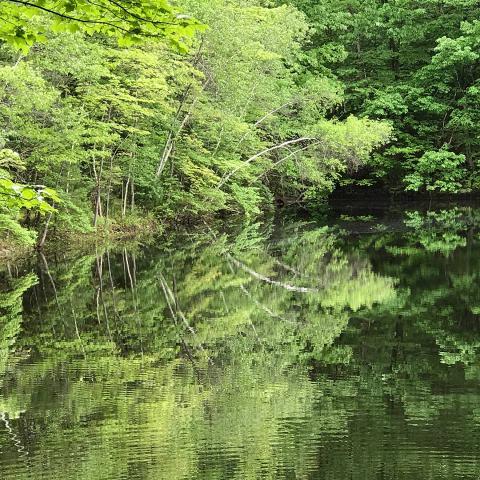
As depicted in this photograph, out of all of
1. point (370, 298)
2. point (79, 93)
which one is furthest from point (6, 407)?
point (79, 93)

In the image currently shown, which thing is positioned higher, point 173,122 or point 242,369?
point 173,122

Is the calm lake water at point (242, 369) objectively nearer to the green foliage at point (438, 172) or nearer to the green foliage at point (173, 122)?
the green foliage at point (173, 122)

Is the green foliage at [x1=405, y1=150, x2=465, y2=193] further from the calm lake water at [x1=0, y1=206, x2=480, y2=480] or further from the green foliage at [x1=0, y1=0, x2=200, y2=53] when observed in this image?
the green foliage at [x1=0, y1=0, x2=200, y2=53]

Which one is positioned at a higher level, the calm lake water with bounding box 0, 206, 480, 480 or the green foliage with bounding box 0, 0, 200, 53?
the green foliage with bounding box 0, 0, 200, 53

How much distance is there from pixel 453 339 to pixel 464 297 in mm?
3229

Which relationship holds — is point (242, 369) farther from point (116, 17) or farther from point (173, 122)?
point (173, 122)

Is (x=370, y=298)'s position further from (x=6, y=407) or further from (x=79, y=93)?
(x=79, y=93)

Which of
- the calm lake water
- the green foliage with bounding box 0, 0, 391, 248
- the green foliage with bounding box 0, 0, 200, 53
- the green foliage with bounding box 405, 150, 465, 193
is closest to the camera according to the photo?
the green foliage with bounding box 0, 0, 200, 53

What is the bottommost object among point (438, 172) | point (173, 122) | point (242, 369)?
point (242, 369)

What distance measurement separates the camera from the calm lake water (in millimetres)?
6125

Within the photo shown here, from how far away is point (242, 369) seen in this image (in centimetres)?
908

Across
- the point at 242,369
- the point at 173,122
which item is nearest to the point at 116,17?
the point at 242,369

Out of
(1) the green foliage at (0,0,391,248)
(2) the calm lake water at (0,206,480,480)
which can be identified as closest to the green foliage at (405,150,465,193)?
(1) the green foliage at (0,0,391,248)

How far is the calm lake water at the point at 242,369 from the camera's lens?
612 centimetres
